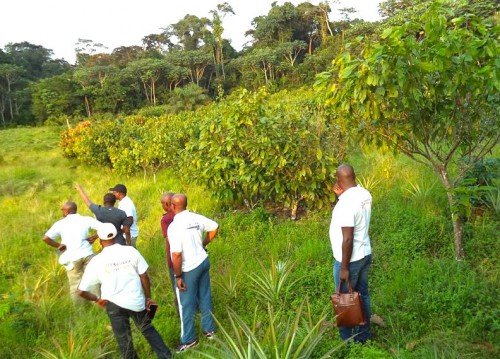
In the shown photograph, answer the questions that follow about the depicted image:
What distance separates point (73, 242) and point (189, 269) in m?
1.96

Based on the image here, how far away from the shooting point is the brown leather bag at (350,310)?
11.0 feet

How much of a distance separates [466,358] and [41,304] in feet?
15.0

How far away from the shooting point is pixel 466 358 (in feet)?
10.3

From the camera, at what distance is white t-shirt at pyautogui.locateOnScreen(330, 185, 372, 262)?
3.36 meters

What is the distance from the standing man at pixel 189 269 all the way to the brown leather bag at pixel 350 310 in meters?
1.35

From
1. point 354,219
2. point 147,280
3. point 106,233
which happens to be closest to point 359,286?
point 354,219

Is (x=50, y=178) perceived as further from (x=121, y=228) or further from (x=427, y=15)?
(x=427, y=15)

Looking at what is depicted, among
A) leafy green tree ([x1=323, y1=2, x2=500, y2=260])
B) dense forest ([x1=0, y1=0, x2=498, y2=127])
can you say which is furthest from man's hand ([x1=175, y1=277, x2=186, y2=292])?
dense forest ([x1=0, y1=0, x2=498, y2=127])

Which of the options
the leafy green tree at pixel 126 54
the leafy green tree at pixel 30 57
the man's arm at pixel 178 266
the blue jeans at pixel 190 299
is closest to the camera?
the man's arm at pixel 178 266

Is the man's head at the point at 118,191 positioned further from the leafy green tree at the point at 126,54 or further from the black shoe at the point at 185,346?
the leafy green tree at the point at 126,54

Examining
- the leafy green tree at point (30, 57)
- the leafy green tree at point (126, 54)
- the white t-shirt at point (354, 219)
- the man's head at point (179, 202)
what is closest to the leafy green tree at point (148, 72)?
the leafy green tree at point (126, 54)

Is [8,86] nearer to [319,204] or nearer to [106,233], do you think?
[319,204]

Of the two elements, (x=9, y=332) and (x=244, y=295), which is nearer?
(x=9, y=332)

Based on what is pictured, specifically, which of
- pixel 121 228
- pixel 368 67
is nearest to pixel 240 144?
pixel 121 228
